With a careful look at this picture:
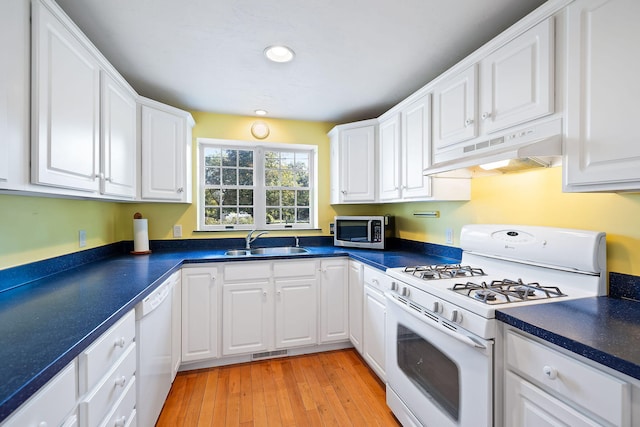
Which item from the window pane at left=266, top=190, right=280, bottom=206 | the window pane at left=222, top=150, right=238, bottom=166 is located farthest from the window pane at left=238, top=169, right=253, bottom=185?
the window pane at left=266, top=190, right=280, bottom=206

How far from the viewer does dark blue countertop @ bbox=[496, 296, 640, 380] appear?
0.78m

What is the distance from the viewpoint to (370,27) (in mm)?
1606

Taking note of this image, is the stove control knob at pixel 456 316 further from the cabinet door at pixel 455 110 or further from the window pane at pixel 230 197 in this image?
the window pane at pixel 230 197

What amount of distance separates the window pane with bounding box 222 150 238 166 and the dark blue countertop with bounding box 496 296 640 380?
2.72 metres

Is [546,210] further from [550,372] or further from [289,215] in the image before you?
[289,215]

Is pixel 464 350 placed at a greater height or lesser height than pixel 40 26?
lesser

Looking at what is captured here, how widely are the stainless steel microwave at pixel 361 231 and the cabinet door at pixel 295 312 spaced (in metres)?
0.61

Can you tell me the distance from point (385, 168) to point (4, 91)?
2.33m

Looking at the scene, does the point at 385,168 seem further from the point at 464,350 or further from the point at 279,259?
the point at 464,350

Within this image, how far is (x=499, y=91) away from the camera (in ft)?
4.83

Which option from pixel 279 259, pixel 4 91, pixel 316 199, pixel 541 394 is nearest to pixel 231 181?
pixel 316 199

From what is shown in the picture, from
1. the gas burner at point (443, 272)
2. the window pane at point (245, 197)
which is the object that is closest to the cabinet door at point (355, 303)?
the gas burner at point (443, 272)

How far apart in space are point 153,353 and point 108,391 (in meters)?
0.57

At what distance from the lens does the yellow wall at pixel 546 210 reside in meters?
1.24
